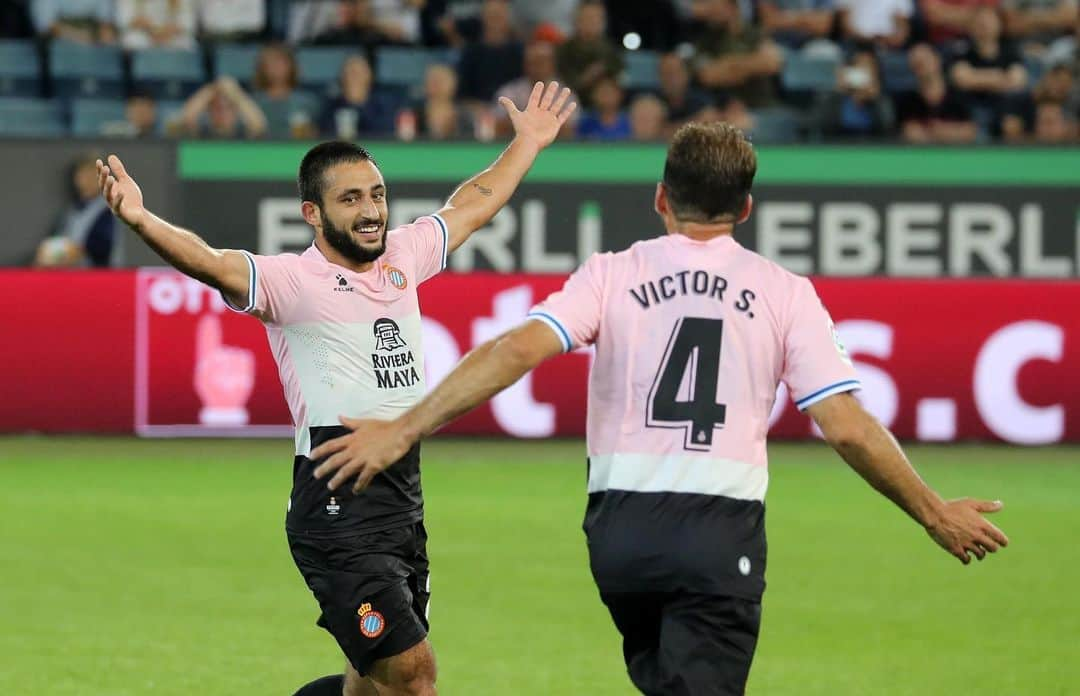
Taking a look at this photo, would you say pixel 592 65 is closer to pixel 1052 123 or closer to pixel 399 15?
pixel 399 15

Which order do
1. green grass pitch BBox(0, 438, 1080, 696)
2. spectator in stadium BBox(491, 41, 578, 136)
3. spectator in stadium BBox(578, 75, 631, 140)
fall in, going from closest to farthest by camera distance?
green grass pitch BBox(0, 438, 1080, 696) → spectator in stadium BBox(578, 75, 631, 140) → spectator in stadium BBox(491, 41, 578, 136)

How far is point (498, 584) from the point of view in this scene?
923cm

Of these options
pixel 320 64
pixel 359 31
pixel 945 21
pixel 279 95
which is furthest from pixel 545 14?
pixel 945 21

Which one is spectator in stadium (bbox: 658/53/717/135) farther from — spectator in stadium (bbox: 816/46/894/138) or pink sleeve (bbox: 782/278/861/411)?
pink sleeve (bbox: 782/278/861/411)

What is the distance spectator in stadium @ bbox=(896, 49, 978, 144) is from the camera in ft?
54.6

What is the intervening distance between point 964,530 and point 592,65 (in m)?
12.0

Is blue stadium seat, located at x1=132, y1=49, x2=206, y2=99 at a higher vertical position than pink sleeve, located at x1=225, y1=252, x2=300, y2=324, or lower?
higher

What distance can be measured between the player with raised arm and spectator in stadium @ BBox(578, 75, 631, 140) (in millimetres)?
11525

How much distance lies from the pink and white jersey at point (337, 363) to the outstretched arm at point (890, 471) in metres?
1.55

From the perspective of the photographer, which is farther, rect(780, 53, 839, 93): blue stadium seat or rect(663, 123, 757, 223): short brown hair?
rect(780, 53, 839, 93): blue stadium seat

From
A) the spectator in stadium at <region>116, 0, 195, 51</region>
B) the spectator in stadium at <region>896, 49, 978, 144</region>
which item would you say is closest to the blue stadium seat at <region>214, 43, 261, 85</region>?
the spectator in stadium at <region>116, 0, 195, 51</region>

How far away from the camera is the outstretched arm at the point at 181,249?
555cm

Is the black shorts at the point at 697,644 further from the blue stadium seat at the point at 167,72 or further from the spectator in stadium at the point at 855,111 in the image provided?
the blue stadium seat at the point at 167,72

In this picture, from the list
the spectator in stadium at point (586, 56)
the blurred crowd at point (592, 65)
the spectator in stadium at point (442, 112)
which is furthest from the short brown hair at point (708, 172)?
the spectator in stadium at point (586, 56)
